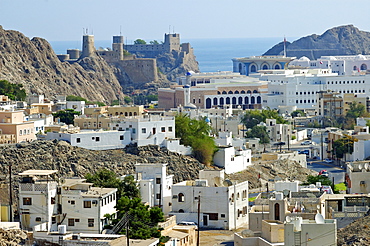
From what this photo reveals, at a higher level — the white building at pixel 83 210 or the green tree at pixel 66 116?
the green tree at pixel 66 116

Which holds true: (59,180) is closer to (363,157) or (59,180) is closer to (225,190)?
(225,190)

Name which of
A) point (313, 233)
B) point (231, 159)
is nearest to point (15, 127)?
point (231, 159)

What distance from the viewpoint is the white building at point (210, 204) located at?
46875 mm

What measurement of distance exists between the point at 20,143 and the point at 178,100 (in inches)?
2128

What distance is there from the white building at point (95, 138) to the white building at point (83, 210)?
44.6 feet

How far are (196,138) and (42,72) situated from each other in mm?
47635

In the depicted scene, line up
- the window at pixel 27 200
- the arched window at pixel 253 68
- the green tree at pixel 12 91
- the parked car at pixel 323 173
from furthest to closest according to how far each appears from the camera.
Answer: the arched window at pixel 253 68 < the green tree at pixel 12 91 < the parked car at pixel 323 173 < the window at pixel 27 200

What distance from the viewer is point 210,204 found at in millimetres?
46938

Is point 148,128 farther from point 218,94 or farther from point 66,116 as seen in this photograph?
point 218,94

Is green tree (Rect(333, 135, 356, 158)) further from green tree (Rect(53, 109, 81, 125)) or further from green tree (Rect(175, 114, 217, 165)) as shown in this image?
green tree (Rect(53, 109, 81, 125))

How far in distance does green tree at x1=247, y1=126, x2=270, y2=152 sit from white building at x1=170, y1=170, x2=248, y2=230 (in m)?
29.2

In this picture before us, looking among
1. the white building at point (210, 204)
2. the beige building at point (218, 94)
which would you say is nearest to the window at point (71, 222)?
the white building at point (210, 204)

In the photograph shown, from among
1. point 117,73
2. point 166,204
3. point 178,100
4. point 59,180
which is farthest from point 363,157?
point 117,73

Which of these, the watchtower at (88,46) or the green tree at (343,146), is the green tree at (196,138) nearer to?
the green tree at (343,146)
